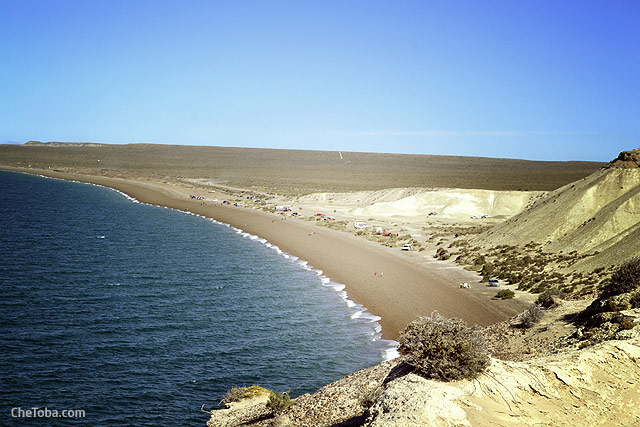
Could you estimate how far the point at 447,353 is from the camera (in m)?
12.0

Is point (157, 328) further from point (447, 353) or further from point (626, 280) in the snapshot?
point (626, 280)

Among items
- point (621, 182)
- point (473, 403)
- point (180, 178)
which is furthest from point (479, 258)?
point (180, 178)

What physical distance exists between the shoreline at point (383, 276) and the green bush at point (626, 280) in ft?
29.8

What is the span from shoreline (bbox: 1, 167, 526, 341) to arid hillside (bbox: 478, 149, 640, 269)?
32.8 ft

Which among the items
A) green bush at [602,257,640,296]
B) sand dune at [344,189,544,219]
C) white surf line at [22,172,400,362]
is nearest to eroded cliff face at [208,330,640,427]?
green bush at [602,257,640,296]

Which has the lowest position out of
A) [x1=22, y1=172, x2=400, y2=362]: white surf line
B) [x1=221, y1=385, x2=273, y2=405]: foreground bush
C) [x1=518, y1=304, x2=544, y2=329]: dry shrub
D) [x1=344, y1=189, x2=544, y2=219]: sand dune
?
[x1=221, y1=385, x2=273, y2=405]: foreground bush

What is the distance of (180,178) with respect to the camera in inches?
6594

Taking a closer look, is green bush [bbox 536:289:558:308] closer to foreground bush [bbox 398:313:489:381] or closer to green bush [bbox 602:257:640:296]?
green bush [bbox 602:257:640:296]

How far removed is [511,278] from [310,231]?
38837mm

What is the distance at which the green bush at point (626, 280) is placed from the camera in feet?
76.5

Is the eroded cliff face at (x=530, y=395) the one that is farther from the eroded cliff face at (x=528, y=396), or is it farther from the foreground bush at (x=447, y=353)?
the foreground bush at (x=447, y=353)

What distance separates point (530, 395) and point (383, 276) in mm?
34053

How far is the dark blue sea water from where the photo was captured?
21.7m

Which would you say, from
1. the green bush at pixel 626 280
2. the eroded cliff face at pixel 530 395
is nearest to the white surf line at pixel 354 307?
the green bush at pixel 626 280
